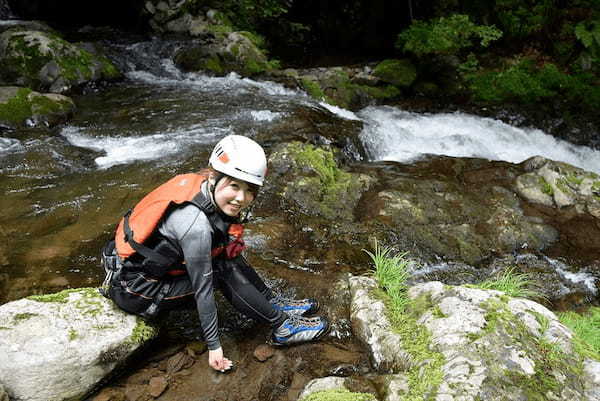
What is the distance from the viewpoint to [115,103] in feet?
31.9

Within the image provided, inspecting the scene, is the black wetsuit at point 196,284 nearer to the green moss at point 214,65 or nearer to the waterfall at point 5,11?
the green moss at point 214,65

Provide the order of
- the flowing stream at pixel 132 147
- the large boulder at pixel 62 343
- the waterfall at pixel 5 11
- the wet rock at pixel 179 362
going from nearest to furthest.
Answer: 1. the large boulder at pixel 62 343
2. the wet rock at pixel 179 362
3. the flowing stream at pixel 132 147
4. the waterfall at pixel 5 11

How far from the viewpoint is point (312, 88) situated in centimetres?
1105

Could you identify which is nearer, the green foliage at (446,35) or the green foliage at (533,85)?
the green foliage at (533,85)

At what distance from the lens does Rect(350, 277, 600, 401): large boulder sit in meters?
2.37

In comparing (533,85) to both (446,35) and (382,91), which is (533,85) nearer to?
(446,35)

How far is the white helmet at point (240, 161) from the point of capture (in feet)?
8.66

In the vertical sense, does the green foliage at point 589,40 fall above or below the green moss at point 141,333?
above

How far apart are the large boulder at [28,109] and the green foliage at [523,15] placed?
13.5 metres

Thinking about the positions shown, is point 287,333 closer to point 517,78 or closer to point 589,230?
point 589,230

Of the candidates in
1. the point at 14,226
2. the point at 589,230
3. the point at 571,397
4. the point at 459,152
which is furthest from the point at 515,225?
the point at 14,226

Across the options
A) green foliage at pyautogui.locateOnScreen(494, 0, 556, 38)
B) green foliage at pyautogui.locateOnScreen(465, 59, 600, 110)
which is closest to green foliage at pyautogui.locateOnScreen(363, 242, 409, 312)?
green foliage at pyautogui.locateOnScreen(465, 59, 600, 110)

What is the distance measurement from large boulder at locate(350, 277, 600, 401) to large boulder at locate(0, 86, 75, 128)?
806cm

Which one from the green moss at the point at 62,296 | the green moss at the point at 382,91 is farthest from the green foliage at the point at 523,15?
the green moss at the point at 62,296
